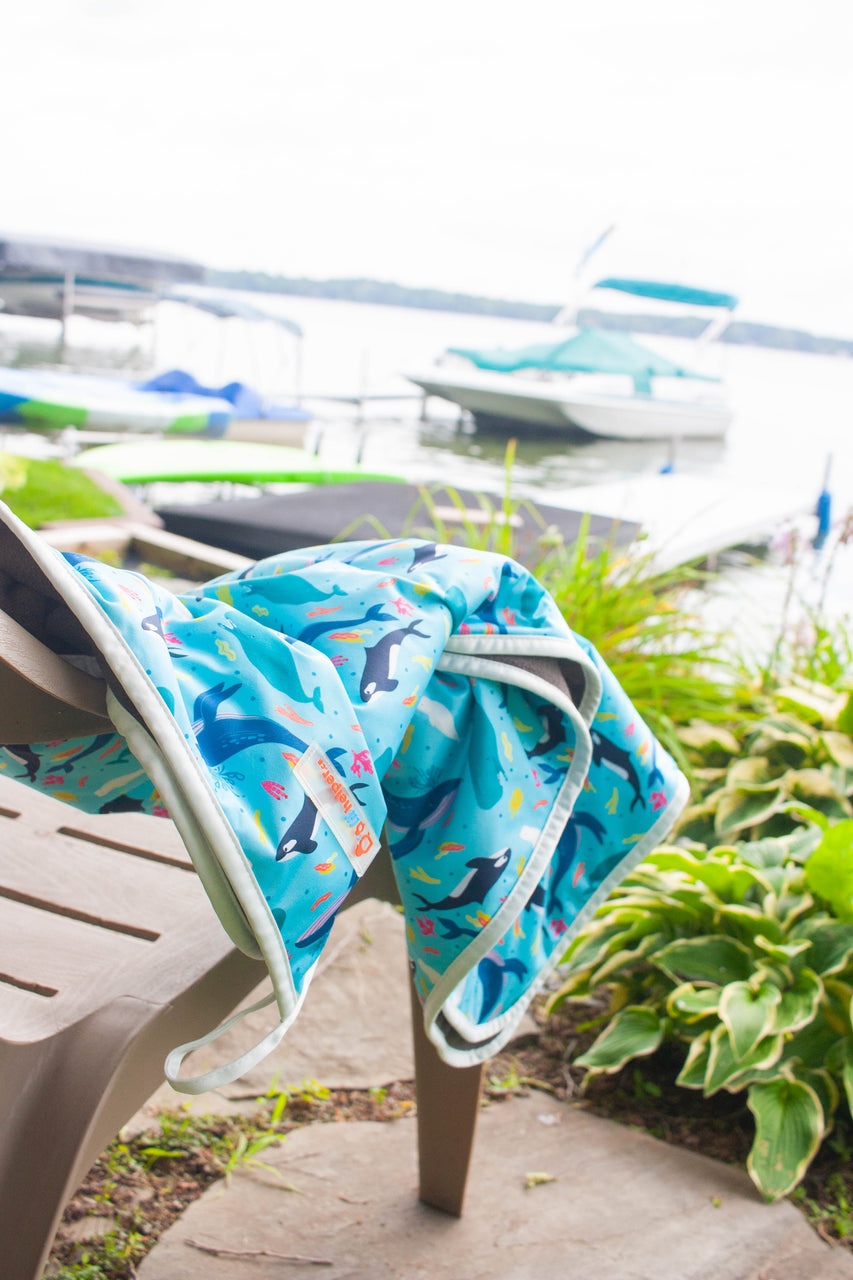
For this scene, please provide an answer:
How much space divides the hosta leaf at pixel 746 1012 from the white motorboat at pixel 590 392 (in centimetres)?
1504

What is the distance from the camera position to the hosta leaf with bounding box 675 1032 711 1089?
1608 mm

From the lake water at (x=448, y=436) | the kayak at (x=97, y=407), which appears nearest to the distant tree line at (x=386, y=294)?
the lake water at (x=448, y=436)

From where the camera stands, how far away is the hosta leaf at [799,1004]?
155 cm

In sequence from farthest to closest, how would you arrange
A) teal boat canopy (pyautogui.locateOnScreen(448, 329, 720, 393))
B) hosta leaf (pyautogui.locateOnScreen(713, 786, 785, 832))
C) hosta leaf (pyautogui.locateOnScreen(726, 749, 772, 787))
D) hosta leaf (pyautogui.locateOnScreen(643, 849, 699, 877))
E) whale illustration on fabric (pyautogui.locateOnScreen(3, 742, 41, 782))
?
1. teal boat canopy (pyautogui.locateOnScreen(448, 329, 720, 393))
2. hosta leaf (pyautogui.locateOnScreen(726, 749, 772, 787))
3. hosta leaf (pyautogui.locateOnScreen(713, 786, 785, 832))
4. hosta leaf (pyautogui.locateOnScreen(643, 849, 699, 877))
5. whale illustration on fabric (pyautogui.locateOnScreen(3, 742, 41, 782))

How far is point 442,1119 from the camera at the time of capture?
1.29 m

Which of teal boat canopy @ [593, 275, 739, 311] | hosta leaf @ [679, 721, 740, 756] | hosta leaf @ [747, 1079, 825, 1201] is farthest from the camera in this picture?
teal boat canopy @ [593, 275, 739, 311]

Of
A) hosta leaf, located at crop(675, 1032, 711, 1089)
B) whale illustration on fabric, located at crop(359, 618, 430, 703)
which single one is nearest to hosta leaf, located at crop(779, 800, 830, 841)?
hosta leaf, located at crop(675, 1032, 711, 1089)

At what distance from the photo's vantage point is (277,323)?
13.2 metres

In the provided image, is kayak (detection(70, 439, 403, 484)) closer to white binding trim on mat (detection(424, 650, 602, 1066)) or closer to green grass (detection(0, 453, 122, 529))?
green grass (detection(0, 453, 122, 529))

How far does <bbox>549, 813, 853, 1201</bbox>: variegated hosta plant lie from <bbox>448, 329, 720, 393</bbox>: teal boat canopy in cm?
1614

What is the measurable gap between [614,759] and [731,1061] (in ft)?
2.51

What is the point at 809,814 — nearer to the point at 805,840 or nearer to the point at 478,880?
the point at 805,840

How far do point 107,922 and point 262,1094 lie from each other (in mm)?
757

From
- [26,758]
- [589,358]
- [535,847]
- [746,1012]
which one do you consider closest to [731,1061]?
[746,1012]
